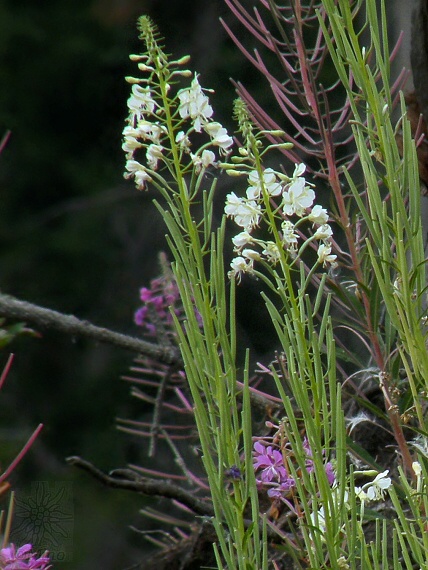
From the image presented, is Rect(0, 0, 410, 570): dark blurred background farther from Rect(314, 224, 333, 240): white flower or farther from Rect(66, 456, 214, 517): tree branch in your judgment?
Rect(314, 224, 333, 240): white flower

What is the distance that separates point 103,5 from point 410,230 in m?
3.57

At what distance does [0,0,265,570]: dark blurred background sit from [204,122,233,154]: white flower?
9.92 feet

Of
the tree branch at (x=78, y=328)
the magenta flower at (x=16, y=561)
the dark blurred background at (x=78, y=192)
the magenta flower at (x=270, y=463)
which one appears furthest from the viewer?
the dark blurred background at (x=78, y=192)

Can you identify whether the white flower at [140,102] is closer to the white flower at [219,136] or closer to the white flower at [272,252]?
the white flower at [219,136]

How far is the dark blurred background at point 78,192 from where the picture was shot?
3855 millimetres

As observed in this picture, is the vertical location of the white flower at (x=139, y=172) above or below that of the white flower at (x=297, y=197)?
below

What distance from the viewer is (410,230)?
2.39 feet

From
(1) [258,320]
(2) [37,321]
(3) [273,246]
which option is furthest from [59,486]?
(1) [258,320]

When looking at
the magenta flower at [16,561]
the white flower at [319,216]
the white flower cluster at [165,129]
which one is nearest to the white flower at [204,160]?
the white flower cluster at [165,129]

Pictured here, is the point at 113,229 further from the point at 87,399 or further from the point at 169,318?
the point at 169,318

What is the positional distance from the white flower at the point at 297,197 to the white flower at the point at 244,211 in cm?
3

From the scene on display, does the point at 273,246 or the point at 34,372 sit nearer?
the point at 273,246

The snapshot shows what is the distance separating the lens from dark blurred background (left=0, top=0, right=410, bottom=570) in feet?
12.6

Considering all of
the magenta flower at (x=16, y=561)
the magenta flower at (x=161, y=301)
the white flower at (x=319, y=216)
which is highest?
the magenta flower at (x=161, y=301)
